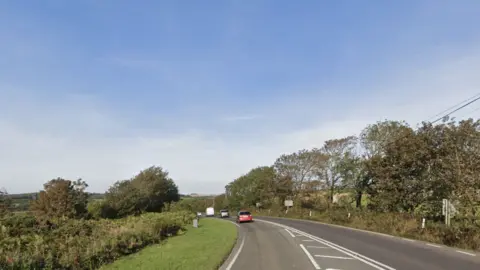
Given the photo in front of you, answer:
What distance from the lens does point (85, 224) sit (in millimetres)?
38562

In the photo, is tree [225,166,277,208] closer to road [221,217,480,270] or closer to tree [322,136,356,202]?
tree [322,136,356,202]

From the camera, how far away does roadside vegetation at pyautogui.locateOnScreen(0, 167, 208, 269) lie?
19.3 metres

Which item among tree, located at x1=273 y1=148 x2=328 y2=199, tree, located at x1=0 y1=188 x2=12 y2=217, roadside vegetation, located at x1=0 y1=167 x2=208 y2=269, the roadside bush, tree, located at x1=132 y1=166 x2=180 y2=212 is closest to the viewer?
the roadside bush

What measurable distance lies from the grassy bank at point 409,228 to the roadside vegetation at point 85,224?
1644cm

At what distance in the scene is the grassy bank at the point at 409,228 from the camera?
19.4 meters

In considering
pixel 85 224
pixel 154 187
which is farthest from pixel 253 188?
pixel 85 224

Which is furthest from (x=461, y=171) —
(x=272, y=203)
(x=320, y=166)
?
(x=272, y=203)

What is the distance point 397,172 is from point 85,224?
28431mm

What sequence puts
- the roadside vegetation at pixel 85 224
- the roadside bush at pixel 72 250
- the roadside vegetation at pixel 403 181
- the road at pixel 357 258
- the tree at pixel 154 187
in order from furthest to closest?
1. the tree at pixel 154 187
2. the roadside vegetation at pixel 403 181
3. the roadside vegetation at pixel 85 224
4. the roadside bush at pixel 72 250
5. the road at pixel 357 258

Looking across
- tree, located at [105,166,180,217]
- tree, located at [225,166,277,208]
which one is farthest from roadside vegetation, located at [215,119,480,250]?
tree, located at [105,166,180,217]

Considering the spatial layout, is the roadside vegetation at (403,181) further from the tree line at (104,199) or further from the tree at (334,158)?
the tree line at (104,199)

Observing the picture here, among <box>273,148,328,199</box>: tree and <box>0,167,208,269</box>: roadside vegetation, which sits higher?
<box>273,148,328,199</box>: tree

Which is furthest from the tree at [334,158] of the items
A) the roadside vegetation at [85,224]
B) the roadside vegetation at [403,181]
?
the roadside vegetation at [85,224]

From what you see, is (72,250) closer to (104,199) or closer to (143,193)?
(104,199)
